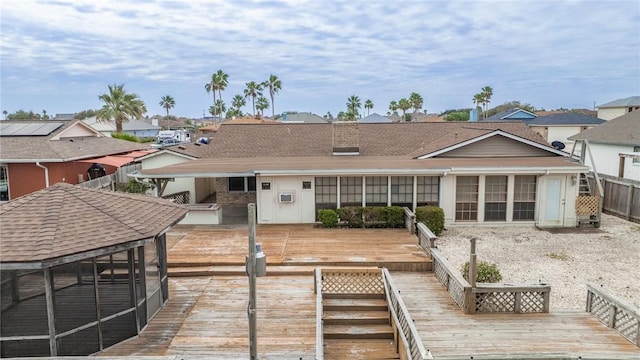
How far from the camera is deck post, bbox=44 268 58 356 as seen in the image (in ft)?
21.6

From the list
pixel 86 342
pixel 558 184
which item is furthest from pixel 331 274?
pixel 558 184

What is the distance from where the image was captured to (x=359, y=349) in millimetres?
8383

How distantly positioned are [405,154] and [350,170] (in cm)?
588

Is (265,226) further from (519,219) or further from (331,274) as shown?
(519,219)

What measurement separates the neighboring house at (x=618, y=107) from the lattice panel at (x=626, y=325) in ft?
142

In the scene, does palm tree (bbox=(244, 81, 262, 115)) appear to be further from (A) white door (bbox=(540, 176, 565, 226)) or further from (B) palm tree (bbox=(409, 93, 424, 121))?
(A) white door (bbox=(540, 176, 565, 226))

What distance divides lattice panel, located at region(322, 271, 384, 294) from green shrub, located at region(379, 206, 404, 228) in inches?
202

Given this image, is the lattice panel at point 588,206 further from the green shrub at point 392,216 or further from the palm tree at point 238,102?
the palm tree at point 238,102

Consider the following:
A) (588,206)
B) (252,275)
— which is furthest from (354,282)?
(588,206)

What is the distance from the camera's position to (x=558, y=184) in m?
15.6

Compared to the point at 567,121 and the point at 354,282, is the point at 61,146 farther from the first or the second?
the point at 567,121

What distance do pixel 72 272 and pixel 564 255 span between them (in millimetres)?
12673

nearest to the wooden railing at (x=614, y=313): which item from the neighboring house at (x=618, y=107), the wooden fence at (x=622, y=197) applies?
the wooden fence at (x=622, y=197)

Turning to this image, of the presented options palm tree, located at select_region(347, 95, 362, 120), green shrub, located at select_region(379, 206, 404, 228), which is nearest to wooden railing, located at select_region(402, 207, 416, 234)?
green shrub, located at select_region(379, 206, 404, 228)
